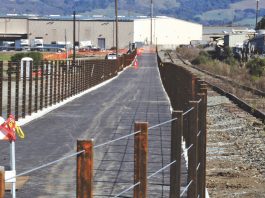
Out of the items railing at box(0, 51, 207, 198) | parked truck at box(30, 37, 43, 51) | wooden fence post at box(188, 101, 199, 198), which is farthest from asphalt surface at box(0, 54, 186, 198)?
parked truck at box(30, 37, 43, 51)

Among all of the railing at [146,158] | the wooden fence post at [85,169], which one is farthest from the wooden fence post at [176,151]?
the wooden fence post at [85,169]

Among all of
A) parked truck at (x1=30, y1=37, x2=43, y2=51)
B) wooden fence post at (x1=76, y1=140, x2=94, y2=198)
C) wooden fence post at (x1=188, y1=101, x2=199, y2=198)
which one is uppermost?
wooden fence post at (x1=76, y1=140, x2=94, y2=198)

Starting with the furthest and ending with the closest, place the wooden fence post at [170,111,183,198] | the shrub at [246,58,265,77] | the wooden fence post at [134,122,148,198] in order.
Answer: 1. the shrub at [246,58,265,77]
2. the wooden fence post at [170,111,183,198]
3. the wooden fence post at [134,122,148,198]

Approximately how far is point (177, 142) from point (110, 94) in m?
28.3

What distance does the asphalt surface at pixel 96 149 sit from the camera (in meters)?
10.6

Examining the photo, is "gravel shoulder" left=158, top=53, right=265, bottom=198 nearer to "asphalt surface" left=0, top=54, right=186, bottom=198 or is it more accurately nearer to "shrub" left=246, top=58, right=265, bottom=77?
"asphalt surface" left=0, top=54, right=186, bottom=198

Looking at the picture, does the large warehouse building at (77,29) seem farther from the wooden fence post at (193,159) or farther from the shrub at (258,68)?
the wooden fence post at (193,159)

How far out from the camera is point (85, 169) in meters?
4.93

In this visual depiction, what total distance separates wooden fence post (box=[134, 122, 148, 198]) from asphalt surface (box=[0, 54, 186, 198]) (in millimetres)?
3498

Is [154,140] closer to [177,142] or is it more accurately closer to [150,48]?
[177,142]

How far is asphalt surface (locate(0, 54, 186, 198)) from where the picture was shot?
10633 millimetres

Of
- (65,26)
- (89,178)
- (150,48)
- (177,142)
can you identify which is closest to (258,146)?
(177,142)

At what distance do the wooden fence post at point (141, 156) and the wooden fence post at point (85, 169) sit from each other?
4.51 ft

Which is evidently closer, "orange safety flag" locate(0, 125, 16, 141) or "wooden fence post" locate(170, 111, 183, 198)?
"wooden fence post" locate(170, 111, 183, 198)
